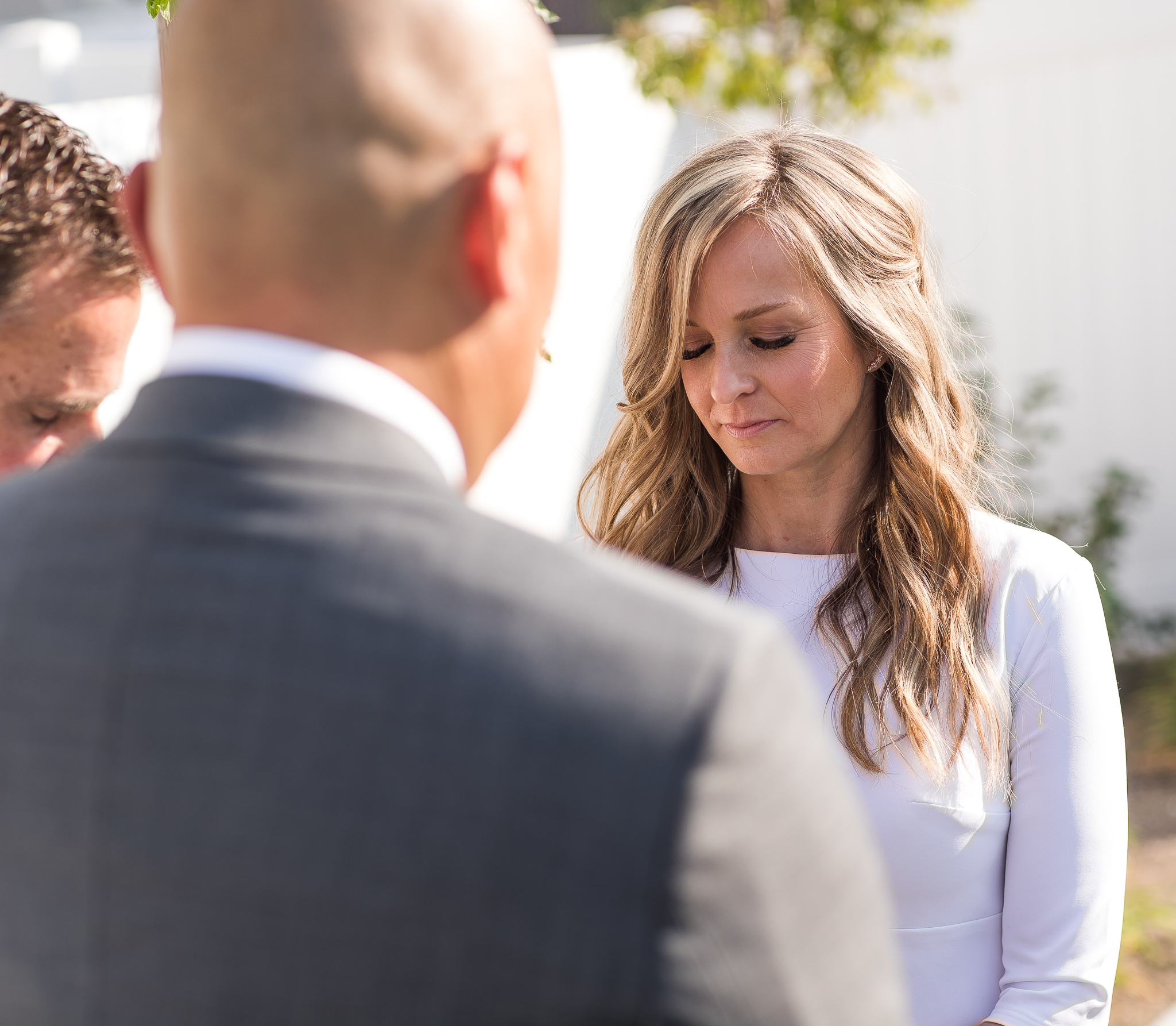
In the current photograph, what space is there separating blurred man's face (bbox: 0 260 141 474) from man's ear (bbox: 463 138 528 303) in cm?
99

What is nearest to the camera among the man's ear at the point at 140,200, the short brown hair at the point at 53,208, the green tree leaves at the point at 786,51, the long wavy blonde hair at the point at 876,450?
the man's ear at the point at 140,200

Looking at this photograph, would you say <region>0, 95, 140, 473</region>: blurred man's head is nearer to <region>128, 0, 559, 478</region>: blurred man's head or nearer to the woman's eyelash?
<region>128, 0, 559, 478</region>: blurred man's head

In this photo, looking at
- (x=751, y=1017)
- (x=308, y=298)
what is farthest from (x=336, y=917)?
(x=308, y=298)

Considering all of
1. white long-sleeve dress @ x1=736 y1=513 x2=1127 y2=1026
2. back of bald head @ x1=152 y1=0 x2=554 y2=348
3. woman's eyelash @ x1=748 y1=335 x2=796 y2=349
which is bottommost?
white long-sleeve dress @ x1=736 y1=513 x2=1127 y2=1026

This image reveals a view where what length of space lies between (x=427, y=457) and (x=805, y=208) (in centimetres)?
138

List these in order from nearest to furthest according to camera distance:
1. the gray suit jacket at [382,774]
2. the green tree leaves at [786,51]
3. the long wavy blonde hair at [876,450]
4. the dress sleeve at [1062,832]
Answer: the gray suit jacket at [382,774] → the dress sleeve at [1062,832] → the long wavy blonde hair at [876,450] → the green tree leaves at [786,51]

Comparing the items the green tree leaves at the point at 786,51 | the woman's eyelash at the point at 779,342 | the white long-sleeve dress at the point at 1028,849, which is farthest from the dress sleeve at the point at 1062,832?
the green tree leaves at the point at 786,51

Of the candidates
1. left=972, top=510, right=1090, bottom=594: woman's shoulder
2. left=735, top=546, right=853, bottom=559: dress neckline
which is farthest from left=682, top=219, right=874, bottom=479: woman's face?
left=972, top=510, right=1090, bottom=594: woman's shoulder

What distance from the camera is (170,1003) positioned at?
75 cm

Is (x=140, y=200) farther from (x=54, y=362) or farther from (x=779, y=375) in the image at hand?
(x=779, y=375)

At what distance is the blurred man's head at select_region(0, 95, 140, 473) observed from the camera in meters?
1.55

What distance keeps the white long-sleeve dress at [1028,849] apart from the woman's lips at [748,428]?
517 millimetres

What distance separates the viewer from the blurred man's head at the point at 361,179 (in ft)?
2.54

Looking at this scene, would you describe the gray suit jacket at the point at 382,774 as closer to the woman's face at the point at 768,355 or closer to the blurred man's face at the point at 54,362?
the blurred man's face at the point at 54,362
